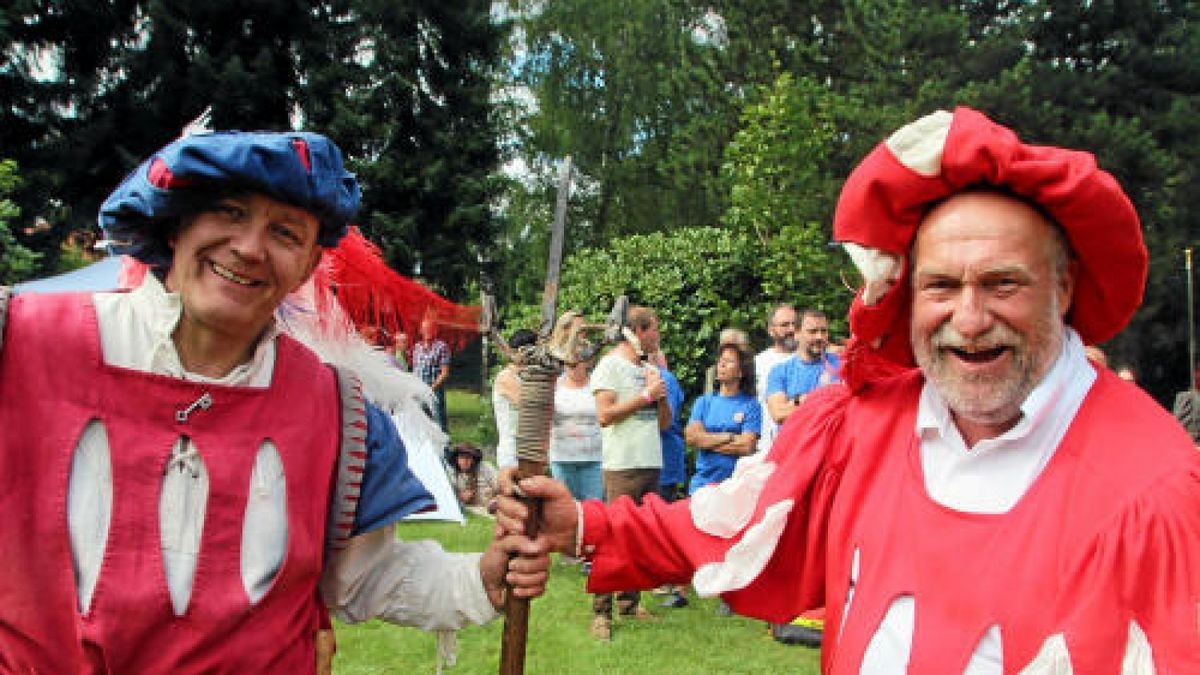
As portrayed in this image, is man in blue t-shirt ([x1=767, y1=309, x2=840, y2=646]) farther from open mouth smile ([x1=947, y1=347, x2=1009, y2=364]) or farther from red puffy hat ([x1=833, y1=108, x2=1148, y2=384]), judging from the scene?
open mouth smile ([x1=947, y1=347, x2=1009, y2=364])

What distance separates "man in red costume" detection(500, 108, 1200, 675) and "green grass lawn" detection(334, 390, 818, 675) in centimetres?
295

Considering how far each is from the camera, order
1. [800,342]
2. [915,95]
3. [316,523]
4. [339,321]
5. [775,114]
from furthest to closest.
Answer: [915,95], [775,114], [800,342], [339,321], [316,523]

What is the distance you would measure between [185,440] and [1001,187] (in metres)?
1.75

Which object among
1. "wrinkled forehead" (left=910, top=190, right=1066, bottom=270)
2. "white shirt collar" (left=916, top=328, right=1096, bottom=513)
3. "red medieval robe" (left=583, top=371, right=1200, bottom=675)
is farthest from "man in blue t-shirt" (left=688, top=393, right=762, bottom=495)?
"wrinkled forehead" (left=910, top=190, right=1066, bottom=270)

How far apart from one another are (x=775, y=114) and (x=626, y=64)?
501 inches

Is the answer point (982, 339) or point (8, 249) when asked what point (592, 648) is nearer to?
point (982, 339)

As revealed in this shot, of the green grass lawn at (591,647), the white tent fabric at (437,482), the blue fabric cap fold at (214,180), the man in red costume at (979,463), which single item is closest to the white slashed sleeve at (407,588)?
the man in red costume at (979,463)

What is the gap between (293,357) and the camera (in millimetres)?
2316

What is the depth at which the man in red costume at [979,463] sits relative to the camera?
184cm

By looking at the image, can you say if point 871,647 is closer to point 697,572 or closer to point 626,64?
point 697,572

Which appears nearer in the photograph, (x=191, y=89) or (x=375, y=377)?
(x=375, y=377)

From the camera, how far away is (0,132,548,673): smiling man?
6.43ft

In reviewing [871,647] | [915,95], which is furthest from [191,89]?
[871,647]

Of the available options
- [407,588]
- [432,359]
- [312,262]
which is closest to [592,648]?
[407,588]
